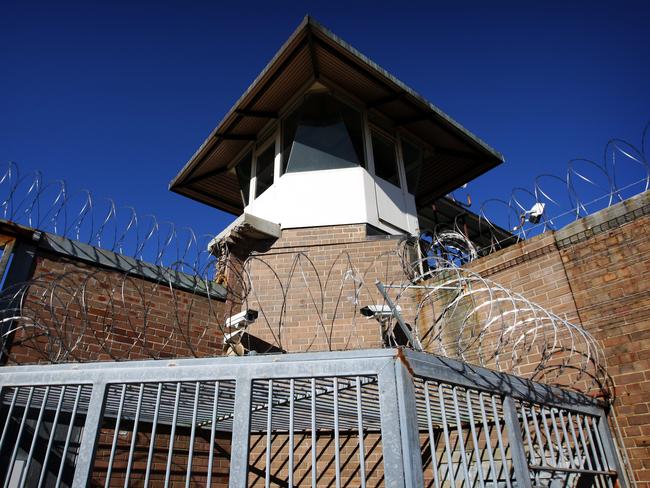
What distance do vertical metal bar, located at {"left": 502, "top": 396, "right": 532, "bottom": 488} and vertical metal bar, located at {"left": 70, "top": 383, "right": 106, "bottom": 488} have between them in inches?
112

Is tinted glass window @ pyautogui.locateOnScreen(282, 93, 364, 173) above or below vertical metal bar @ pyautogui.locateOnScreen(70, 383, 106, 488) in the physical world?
above

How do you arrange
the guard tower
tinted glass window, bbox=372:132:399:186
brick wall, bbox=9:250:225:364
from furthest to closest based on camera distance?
tinted glass window, bbox=372:132:399:186 < the guard tower < brick wall, bbox=9:250:225:364

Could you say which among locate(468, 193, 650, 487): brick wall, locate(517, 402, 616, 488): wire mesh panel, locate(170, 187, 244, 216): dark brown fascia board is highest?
locate(170, 187, 244, 216): dark brown fascia board

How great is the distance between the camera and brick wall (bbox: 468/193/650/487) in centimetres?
443

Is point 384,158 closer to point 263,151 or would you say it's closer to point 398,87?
point 398,87

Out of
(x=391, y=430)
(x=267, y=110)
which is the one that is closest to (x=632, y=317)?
(x=391, y=430)

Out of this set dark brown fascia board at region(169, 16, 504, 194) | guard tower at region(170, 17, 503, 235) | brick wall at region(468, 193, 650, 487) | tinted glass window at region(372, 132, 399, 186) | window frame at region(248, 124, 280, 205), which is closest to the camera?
brick wall at region(468, 193, 650, 487)

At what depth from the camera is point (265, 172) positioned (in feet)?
34.0

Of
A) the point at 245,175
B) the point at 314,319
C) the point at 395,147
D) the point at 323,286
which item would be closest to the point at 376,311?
the point at 314,319

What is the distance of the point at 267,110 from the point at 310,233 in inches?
129

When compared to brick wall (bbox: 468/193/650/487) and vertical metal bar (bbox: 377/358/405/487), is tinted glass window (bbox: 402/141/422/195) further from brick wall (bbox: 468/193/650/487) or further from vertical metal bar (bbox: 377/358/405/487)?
vertical metal bar (bbox: 377/358/405/487)

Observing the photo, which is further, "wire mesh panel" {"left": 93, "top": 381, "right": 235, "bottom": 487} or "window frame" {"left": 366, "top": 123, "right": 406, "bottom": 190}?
"window frame" {"left": 366, "top": 123, "right": 406, "bottom": 190}

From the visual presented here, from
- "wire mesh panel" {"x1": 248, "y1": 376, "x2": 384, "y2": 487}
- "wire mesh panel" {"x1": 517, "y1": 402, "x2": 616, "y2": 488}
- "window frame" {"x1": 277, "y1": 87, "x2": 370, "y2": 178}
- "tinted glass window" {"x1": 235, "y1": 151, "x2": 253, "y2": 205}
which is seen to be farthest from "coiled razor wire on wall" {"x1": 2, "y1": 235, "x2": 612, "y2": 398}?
"tinted glass window" {"x1": 235, "y1": 151, "x2": 253, "y2": 205}

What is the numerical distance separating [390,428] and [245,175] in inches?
356
